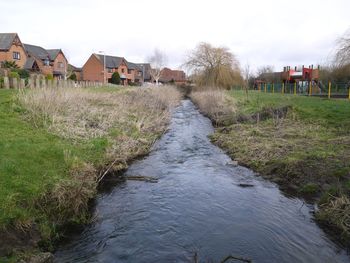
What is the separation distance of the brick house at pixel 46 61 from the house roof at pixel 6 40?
5.45 m

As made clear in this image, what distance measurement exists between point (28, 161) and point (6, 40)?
5780cm

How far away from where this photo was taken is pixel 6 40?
57.3 meters

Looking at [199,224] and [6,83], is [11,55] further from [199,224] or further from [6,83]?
[199,224]

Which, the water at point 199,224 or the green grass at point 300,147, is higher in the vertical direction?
the green grass at point 300,147

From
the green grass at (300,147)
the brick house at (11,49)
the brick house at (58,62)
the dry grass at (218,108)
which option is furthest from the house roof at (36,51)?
the green grass at (300,147)

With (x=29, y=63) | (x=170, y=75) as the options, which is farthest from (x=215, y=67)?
(x=170, y=75)

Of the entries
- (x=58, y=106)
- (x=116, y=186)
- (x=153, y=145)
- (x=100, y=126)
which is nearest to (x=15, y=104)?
(x=58, y=106)

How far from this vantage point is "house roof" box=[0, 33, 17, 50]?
5655 cm

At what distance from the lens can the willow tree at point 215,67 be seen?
49688 mm

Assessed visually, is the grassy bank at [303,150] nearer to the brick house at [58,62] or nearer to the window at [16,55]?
the window at [16,55]

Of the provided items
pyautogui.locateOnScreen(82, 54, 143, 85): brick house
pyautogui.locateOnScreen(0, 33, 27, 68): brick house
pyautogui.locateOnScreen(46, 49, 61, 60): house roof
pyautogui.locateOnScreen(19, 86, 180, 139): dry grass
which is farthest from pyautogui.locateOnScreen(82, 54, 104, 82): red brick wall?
pyautogui.locateOnScreen(19, 86, 180, 139): dry grass

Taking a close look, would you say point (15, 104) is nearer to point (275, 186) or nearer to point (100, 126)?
point (100, 126)

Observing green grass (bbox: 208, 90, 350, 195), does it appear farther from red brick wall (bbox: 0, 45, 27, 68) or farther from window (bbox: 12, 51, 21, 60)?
window (bbox: 12, 51, 21, 60)

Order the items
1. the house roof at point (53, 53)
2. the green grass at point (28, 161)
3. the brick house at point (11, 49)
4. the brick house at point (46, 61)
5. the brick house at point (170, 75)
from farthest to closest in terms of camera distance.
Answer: the brick house at point (170, 75)
the house roof at point (53, 53)
the brick house at point (46, 61)
the brick house at point (11, 49)
the green grass at point (28, 161)
